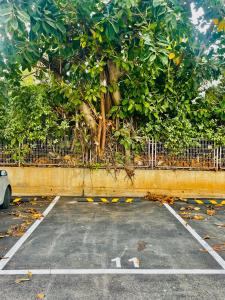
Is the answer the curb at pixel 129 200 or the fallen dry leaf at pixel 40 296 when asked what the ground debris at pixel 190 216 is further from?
the fallen dry leaf at pixel 40 296

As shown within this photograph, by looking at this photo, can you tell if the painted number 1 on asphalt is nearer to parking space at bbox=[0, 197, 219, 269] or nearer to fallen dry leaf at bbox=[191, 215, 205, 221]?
parking space at bbox=[0, 197, 219, 269]

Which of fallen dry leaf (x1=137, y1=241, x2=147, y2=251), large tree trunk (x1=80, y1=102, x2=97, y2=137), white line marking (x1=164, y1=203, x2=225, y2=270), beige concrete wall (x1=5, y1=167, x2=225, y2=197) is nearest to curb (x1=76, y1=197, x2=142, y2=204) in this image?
beige concrete wall (x1=5, y1=167, x2=225, y2=197)

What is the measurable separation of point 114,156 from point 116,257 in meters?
6.35

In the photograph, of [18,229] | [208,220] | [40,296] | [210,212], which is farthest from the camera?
[210,212]

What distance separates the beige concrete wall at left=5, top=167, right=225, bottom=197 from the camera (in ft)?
35.8

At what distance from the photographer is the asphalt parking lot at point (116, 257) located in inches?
155

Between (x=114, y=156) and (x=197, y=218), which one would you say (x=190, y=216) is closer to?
(x=197, y=218)

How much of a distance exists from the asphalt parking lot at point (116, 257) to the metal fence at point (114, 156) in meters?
3.06

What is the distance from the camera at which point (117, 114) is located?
11.2 m

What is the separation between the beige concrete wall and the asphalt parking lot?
8.55 feet

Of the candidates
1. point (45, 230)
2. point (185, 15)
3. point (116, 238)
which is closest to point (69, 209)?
point (45, 230)

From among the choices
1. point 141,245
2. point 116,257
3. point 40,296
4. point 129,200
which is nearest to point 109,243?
point 141,245

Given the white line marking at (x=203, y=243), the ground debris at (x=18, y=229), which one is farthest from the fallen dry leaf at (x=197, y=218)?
the ground debris at (x=18, y=229)

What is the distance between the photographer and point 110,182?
11.0m
